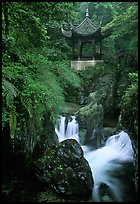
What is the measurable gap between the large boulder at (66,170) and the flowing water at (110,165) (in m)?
0.40

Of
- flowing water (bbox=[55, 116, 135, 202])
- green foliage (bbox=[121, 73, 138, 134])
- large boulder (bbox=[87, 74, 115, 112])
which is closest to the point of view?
green foliage (bbox=[121, 73, 138, 134])

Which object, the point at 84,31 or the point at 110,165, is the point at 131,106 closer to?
the point at 110,165

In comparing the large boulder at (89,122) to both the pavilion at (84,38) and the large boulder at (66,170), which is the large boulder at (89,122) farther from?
the pavilion at (84,38)

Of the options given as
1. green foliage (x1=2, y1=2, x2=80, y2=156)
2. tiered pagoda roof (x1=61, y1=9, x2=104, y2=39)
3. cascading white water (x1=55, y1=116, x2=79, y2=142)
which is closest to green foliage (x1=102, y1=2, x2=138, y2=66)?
tiered pagoda roof (x1=61, y1=9, x2=104, y2=39)

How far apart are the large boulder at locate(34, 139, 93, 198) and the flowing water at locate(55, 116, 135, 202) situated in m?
0.40

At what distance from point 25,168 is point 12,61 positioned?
122 inches

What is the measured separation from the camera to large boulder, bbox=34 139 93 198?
6.09m

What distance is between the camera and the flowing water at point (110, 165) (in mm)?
6371

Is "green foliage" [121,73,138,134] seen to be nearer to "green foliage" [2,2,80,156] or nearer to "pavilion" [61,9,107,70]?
"green foliage" [2,2,80,156]

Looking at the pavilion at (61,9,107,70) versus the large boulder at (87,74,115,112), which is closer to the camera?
the large boulder at (87,74,115,112)

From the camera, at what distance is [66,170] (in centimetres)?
629

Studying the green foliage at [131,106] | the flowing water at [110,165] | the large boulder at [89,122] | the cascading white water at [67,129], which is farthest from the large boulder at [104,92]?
the green foliage at [131,106]

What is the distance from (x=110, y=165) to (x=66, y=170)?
91.8 inches

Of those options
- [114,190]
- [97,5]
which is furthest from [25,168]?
[97,5]
